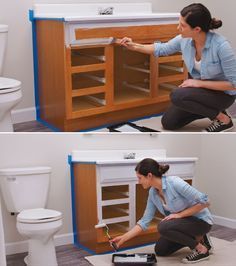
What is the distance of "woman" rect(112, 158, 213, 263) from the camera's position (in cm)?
264

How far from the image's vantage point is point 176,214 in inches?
106

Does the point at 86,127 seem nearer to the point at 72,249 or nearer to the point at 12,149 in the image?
the point at 12,149

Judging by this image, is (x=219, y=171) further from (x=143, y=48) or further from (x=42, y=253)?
(x=42, y=253)

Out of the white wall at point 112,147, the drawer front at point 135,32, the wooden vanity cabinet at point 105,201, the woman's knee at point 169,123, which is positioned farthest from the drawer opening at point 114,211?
the drawer front at point 135,32

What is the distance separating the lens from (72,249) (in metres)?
2.93

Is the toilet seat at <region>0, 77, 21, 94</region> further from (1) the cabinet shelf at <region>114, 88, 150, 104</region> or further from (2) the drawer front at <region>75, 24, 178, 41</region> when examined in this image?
(1) the cabinet shelf at <region>114, 88, 150, 104</region>

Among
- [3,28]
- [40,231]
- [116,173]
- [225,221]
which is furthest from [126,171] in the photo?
[3,28]

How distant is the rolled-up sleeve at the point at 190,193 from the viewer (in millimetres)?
2590

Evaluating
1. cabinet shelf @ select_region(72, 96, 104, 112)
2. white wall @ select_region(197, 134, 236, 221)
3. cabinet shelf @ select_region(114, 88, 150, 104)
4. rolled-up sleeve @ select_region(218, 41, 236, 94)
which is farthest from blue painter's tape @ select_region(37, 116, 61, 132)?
white wall @ select_region(197, 134, 236, 221)

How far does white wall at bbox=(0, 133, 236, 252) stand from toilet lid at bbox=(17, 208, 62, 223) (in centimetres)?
30

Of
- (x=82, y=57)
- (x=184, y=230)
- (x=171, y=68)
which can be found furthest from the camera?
(x=171, y=68)

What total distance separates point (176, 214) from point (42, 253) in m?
0.76

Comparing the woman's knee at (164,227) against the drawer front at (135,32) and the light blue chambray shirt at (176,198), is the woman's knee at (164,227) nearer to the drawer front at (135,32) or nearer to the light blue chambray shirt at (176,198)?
the light blue chambray shirt at (176,198)

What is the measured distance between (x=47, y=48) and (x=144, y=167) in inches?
38.5
